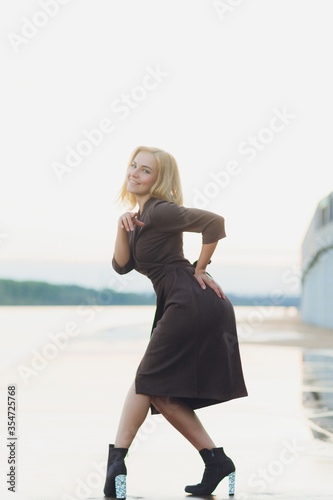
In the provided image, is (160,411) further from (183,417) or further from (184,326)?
(184,326)

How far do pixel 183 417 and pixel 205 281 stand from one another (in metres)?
0.72

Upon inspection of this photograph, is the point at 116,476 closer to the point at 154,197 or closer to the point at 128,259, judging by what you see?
the point at 128,259

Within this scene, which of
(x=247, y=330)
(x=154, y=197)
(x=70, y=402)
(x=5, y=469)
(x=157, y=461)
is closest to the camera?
(x=154, y=197)

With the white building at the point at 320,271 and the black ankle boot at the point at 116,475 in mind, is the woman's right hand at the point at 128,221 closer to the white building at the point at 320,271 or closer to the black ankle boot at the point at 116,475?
the black ankle boot at the point at 116,475

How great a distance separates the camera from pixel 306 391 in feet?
31.3

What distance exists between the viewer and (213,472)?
14.7ft

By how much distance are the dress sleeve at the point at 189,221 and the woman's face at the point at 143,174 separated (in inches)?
8.6

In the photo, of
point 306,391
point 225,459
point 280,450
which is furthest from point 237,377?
point 306,391

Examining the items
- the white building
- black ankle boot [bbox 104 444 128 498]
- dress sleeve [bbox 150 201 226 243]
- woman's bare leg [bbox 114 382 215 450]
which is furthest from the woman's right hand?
the white building

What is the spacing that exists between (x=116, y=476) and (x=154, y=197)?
1.49 meters

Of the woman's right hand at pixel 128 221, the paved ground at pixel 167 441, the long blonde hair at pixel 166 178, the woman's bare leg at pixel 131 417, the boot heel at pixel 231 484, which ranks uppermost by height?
the long blonde hair at pixel 166 178

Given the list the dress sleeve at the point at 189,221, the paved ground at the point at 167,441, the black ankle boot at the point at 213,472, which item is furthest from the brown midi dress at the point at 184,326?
the paved ground at the point at 167,441

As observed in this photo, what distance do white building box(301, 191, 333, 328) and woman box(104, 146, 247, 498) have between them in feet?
86.6

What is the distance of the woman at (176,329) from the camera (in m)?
4.37
